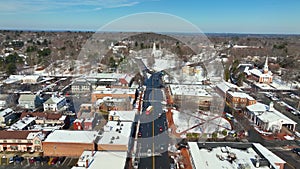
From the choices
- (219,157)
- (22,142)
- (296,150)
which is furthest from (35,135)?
(296,150)

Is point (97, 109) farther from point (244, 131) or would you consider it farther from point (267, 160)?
point (267, 160)

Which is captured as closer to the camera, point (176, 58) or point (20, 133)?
point (20, 133)

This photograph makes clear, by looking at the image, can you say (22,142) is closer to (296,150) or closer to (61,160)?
(61,160)

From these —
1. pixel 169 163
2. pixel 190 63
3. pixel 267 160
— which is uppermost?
pixel 190 63

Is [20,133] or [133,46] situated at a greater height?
[133,46]

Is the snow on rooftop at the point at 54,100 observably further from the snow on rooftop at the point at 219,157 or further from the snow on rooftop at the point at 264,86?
the snow on rooftop at the point at 264,86

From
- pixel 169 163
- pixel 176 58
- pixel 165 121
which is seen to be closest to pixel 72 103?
pixel 165 121

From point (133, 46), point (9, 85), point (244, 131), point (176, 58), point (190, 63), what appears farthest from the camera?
point (133, 46)

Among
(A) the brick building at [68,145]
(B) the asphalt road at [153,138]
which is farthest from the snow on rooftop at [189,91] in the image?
(A) the brick building at [68,145]
